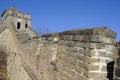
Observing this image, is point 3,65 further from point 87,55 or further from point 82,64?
point 87,55

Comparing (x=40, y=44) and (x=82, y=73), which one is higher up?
(x=40, y=44)

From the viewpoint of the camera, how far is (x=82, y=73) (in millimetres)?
2760

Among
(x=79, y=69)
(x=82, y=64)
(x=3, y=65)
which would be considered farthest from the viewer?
(x=3, y=65)

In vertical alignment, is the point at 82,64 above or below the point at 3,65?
above

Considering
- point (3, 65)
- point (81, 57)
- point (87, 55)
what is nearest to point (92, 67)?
point (87, 55)

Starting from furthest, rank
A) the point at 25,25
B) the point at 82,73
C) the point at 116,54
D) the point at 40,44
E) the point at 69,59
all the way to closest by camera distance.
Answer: the point at 25,25 → the point at 40,44 → the point at 69,59 → the point at 82,73 → the point at 116,54

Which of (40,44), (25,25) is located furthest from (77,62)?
(25,25)

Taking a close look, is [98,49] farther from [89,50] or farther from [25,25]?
[25,25]

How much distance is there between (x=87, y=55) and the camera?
2.65m

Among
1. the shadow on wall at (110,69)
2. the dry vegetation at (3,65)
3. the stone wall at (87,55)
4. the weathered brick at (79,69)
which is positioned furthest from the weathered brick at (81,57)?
the dry vegetation at (3,65)

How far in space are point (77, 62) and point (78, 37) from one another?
0.43m

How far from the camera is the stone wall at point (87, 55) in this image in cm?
257

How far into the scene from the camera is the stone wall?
2572 mm

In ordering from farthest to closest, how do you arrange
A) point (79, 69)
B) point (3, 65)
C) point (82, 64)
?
point (3, 65), point (79, 69), point (82, 64)
